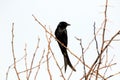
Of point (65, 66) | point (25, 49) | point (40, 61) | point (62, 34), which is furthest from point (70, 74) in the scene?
point (62, 34)

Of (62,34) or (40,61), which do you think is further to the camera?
(62,34)

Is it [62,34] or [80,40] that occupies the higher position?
[62,34]

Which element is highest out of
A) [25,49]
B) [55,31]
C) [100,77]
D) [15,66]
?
[55,31]

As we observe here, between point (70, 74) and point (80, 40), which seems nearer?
point (80, 40)

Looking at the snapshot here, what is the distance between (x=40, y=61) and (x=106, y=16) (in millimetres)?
886

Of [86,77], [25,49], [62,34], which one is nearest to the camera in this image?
[86,77]

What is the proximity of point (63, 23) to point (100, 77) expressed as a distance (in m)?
2.01

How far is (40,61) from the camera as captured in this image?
9.53 feet

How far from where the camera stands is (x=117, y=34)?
2.09 m

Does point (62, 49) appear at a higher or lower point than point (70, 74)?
higher

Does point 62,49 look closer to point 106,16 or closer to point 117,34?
point 106,16

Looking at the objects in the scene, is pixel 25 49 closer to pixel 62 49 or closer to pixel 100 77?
pixel 62 49

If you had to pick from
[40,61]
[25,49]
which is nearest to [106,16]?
[40,61]

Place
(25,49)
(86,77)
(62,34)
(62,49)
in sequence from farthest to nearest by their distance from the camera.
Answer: (62,34) → (62,49) → (25,49) → (86,77)
